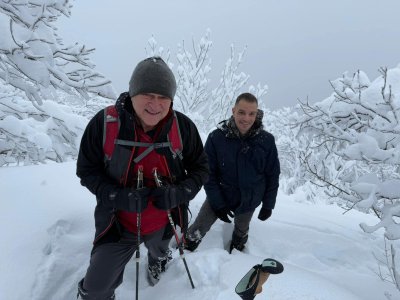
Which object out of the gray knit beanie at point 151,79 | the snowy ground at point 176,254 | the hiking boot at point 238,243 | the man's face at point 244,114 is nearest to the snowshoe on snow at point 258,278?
the snowy ground at point 176,254

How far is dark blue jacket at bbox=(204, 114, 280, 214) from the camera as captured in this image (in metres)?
2.97

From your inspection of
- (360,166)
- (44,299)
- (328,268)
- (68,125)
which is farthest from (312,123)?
(360,166)

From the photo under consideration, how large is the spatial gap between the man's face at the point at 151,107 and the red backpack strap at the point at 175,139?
0.46 feet

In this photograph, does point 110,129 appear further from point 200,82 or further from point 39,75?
point 200,82

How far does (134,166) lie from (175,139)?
1.05 feet

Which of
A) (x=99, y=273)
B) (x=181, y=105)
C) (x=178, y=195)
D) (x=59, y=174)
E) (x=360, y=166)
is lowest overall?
(x=360, y=166)

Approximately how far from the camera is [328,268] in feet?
10.2

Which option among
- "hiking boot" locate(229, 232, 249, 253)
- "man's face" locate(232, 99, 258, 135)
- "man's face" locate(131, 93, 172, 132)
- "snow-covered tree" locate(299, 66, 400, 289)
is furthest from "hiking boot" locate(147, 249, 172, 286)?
"snow-covered tree" locate(299, 66, 400, 289)

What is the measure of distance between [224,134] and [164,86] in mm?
1278

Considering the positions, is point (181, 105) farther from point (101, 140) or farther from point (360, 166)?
point (101, 140)

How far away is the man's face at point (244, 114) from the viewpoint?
2.81 m

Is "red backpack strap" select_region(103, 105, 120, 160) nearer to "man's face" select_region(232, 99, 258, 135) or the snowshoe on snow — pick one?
the snowshoe on snow

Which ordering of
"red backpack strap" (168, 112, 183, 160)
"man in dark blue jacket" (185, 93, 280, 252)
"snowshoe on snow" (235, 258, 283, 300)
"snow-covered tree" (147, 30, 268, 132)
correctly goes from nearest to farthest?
"snowshoe on snow" (235, 258, 283, 300), "red backpack strap" (168, 112, 183, 160), "man in dark blue jacket" (185, 93, 280, 252), "snow-covered tree" (147, 30, 268, 132)

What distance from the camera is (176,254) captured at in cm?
293
